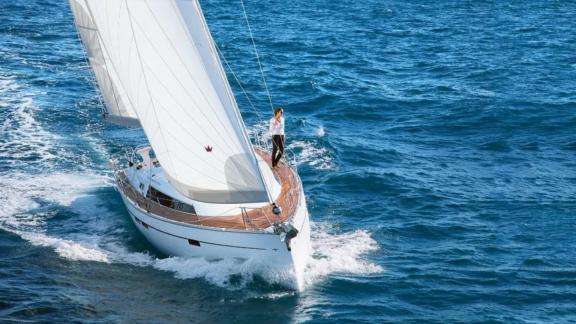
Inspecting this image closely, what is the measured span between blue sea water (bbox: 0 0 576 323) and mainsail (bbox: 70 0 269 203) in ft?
12.2

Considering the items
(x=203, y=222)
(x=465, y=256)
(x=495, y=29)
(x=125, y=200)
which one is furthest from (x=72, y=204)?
(x=495, y=29)

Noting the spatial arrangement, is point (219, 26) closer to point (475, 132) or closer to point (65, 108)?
point (65, 108)

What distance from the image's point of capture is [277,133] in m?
40.2

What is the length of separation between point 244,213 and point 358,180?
1142cm

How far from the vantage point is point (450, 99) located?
5906cm

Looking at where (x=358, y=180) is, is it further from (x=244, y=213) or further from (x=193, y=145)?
(x=193, y=145)

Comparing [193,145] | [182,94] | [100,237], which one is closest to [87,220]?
[100,237]

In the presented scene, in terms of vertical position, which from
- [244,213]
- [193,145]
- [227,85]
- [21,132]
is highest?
[227,85]

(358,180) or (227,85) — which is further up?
(227,85)

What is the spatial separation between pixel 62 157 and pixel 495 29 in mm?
43329

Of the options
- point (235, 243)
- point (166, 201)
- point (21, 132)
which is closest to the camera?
point (235, 243)

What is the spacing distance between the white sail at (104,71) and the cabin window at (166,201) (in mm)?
3861

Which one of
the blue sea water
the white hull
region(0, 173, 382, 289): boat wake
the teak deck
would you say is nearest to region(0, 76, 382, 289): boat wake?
region(0, 173, 382, 289): boat wake

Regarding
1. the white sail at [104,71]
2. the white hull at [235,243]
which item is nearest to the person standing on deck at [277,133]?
the white hull at [235,243]
